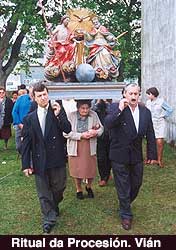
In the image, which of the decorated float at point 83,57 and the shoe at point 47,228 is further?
the decorated float at point 83,57

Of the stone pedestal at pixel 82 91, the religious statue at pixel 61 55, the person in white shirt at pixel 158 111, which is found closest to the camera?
the stone pedestal at pixel 82 91

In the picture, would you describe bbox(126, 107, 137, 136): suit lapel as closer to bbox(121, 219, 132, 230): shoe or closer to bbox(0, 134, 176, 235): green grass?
bbox(121, 219, 132, 230): shoe

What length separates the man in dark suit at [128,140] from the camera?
4875 mm

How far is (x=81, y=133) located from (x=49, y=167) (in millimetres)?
1286

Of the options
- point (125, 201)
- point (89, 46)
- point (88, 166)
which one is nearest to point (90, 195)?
point (88, 166)

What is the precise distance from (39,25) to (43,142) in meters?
11.8

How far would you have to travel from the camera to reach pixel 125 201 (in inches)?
200

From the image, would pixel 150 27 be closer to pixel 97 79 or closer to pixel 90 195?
pixel 97 79

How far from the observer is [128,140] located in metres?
4.97

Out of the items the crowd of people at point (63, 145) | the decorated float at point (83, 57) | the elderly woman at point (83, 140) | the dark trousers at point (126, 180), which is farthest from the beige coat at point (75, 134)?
the dark trousers at point (126, 180)

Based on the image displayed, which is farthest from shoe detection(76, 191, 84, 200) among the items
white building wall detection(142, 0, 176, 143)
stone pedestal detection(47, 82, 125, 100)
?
white building wall detection(142, 0, 176, 143)

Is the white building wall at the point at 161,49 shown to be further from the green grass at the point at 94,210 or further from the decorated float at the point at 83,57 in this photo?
the green grass at the point at 94,210

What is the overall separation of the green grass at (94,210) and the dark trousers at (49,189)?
22cm

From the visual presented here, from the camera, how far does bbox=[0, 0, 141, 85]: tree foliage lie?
1622cm
